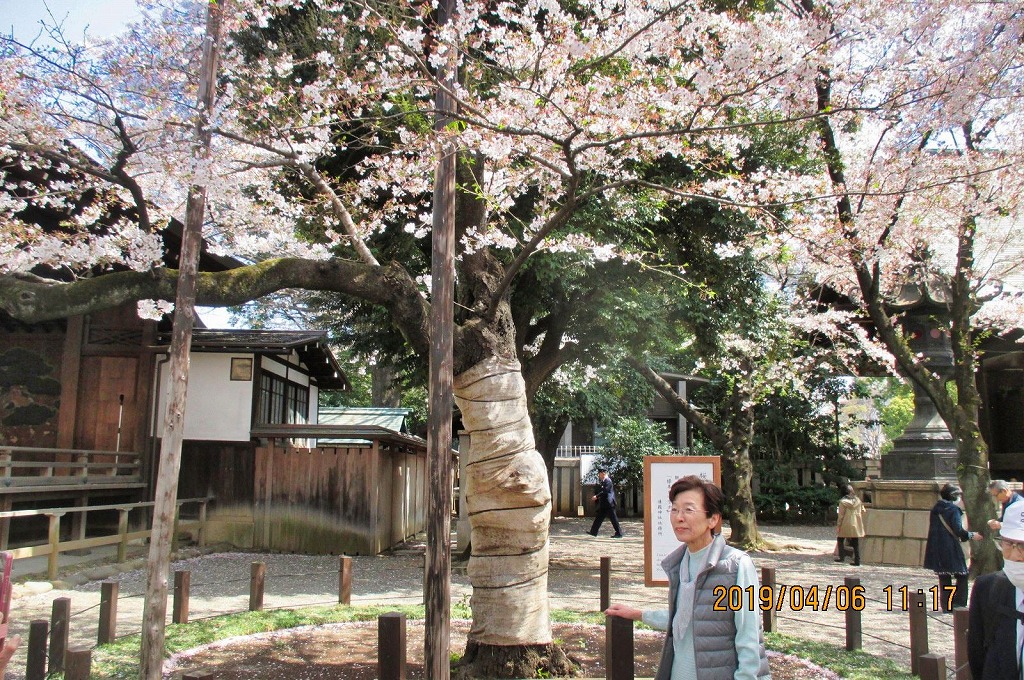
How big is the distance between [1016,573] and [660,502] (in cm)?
322

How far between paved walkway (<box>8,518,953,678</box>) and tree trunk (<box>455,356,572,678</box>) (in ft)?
7.00

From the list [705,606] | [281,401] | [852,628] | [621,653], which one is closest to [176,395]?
[621,653]

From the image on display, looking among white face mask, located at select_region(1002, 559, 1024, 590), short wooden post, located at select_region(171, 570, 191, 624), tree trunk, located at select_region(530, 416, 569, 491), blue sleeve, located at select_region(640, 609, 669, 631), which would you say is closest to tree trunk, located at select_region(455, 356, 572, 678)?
blue sleeve, located at select_region(640, 609, 669, 631)

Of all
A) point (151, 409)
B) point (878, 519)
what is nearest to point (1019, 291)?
point (878, 519)

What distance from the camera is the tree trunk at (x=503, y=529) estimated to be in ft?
19.3

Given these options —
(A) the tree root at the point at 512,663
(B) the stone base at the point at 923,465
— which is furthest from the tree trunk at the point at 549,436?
(A) the tree root at the point at 512,663

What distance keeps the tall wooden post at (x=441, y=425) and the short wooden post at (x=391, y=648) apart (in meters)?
0.40

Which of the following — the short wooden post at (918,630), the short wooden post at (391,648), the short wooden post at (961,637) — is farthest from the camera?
the short wooden post at (918,630)

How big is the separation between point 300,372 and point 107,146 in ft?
38.6

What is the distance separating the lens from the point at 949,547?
9172 mm

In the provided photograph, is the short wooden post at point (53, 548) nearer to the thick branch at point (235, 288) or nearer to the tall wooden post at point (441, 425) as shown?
the thick branch at point (235, 288)

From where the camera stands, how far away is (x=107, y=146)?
7.79 metres

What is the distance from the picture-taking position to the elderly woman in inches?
119

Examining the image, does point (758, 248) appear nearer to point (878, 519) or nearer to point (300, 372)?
point (878, 519)
